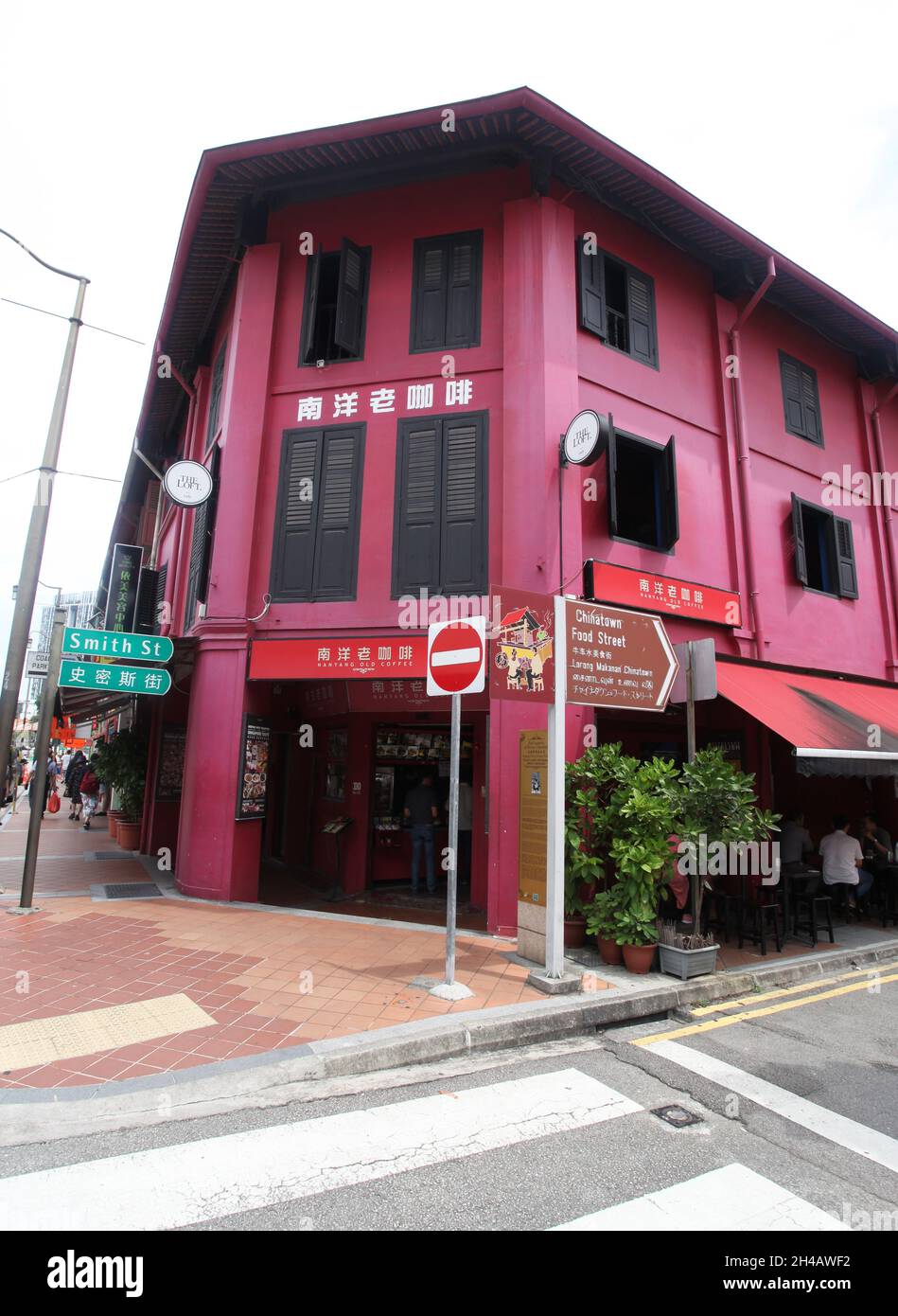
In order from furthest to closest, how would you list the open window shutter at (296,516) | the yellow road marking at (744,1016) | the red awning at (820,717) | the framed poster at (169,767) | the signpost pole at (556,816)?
1. the framed poster at (169,767)
2. the open window shutter at (296,516)
3. the red awning at (820,717)
4. the signpost pole at (556,816)
5. the yellow road marking at (744,1016)

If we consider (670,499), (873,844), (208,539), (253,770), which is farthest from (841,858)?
(208,539)

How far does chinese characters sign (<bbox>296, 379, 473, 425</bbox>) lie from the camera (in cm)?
941

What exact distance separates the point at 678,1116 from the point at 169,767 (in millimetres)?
11530

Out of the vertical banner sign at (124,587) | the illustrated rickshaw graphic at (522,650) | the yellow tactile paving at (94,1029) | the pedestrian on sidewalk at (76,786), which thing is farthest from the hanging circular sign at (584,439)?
the pedestrian on sidewalk at (76,786)

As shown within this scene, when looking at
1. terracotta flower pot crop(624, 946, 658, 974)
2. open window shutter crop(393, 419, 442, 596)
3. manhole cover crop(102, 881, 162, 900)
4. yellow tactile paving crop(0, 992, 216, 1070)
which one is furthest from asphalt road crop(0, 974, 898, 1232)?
manhole cover crop(102, 881, 162, 900)

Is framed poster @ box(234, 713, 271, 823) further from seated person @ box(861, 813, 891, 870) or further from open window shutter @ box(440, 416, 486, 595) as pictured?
seated person @ box(861, 813, 891, 870)

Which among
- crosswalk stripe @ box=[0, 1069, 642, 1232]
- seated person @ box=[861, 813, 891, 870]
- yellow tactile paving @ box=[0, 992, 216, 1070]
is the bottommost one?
crosswalk stripe @ box=[0, 1069, 642, 1232]

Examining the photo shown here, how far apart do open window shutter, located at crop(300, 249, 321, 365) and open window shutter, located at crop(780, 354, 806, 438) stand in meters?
8.10

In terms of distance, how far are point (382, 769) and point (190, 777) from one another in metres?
2.94

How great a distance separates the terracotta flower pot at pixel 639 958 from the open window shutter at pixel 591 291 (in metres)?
7.78

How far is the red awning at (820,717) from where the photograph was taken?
25.5 ft

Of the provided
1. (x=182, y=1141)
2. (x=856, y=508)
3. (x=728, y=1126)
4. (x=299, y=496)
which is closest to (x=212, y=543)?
(x=299, y=496)

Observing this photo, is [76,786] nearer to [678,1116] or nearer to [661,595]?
[661,595]

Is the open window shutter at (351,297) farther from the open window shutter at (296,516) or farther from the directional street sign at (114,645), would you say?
the directional street sign at (114,645)
